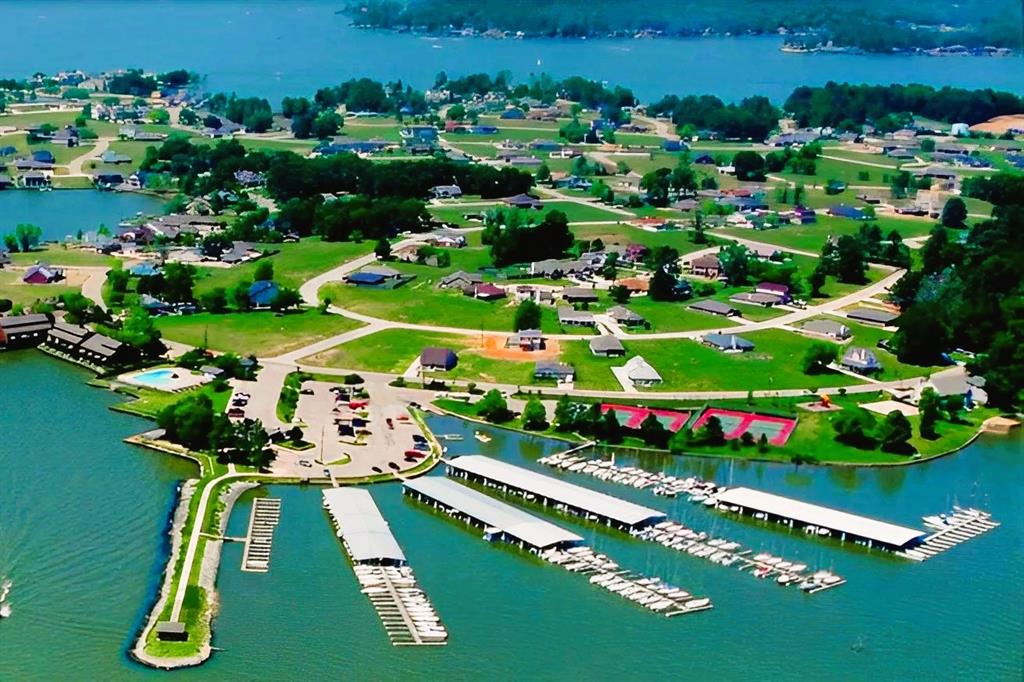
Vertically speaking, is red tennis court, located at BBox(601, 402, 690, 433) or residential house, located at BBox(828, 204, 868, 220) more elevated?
residential house, located at BBox(828, 204, 868, 220)

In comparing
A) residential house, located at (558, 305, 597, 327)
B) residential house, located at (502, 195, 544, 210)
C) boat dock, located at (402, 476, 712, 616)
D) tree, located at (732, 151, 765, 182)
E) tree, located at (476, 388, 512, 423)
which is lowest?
boat dock, located at (402, 476, 712, 616)

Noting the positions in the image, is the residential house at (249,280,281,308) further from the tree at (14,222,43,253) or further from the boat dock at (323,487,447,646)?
the boat dock at (323,487,447,646)

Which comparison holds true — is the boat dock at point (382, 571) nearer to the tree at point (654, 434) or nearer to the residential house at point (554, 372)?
the tree at point (654, 434)

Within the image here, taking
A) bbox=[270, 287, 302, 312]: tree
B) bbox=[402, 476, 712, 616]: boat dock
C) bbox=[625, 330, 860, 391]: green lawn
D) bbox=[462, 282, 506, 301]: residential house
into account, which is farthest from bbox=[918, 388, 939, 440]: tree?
bbox=[270, 287, 302, 312]: tree

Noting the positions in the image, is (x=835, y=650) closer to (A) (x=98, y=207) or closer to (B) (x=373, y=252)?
(B) (x=373, y=252)

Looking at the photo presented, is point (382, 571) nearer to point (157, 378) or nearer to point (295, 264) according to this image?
point (157, 378)

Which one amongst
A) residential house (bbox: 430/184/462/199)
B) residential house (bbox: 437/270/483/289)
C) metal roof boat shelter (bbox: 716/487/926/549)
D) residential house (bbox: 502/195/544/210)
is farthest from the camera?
residential house (bbox: 430/184/462/199)

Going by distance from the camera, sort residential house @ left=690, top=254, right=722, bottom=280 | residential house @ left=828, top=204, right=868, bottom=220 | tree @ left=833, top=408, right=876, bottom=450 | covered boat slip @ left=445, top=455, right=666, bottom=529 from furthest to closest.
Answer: residential house @ left=828, top=204, right=868, bottom=220 < residential house @ left=690, top=254, right=722, bottom=280 < tree @ left=833, top=408, right=876, bottom=450 < covered boat slip @ left=445, top=455, right=666, bottom=529

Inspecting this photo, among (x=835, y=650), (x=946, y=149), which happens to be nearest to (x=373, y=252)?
(x=835, y=650)

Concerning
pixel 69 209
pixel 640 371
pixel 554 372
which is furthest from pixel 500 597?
pixel 69 209
